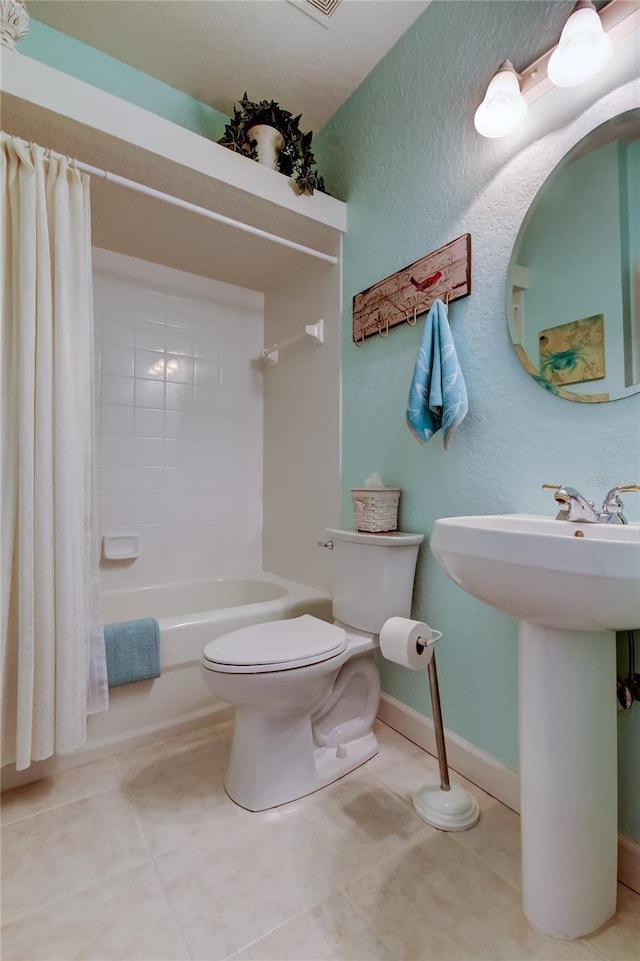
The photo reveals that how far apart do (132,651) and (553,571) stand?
129cm

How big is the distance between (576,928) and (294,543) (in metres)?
1.62

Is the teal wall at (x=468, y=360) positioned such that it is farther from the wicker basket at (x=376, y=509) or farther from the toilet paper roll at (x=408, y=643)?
the toilet paper roll at (x=408, y=643)

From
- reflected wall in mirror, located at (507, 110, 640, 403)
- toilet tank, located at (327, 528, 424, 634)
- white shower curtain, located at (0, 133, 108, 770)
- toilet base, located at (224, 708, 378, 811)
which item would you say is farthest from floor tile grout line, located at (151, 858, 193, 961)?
reflected wall in mirror, located at (507, 110, 640, 403)

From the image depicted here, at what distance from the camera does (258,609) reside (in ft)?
5.62

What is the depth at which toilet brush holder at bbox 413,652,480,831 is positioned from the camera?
115 cm

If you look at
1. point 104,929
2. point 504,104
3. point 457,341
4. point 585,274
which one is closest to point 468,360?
point 457,341

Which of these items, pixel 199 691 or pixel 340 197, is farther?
pixel 340 197

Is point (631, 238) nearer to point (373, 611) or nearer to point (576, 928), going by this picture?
point (373, 611)

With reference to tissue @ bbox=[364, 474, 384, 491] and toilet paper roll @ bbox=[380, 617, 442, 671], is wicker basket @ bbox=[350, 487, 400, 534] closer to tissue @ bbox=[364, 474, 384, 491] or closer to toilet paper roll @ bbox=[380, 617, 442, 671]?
tissue @ bbox=[364, 474, 384, 491]

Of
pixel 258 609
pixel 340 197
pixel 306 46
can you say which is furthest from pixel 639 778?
pixel 306 46

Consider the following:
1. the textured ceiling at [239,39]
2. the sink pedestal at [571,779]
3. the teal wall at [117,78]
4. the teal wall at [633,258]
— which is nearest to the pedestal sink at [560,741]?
the sink pedestal at [571,779]

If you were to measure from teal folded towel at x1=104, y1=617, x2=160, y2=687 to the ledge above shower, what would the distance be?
156 centimetres

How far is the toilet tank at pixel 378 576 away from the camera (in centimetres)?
146

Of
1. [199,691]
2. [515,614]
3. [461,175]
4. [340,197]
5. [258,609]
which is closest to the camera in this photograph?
[515,614]
